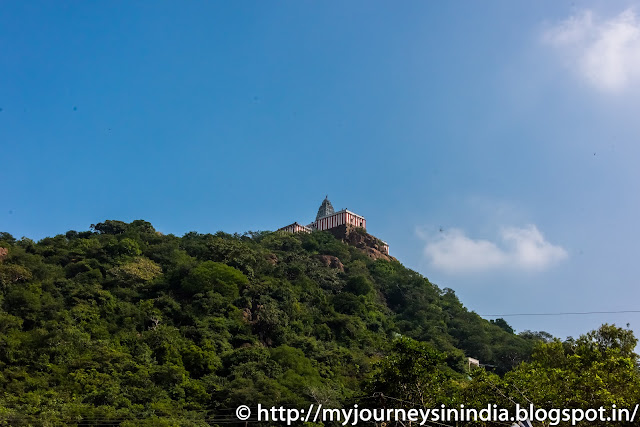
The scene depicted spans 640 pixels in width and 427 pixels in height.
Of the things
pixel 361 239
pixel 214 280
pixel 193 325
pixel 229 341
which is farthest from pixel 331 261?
pixel 193 325

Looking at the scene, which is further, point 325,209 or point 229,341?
point 325,209

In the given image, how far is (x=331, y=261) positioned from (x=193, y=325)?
2282 centimetres

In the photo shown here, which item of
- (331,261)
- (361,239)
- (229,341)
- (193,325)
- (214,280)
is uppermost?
(361,239)

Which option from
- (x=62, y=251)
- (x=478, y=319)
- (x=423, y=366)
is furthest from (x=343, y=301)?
(x=423, y=366)

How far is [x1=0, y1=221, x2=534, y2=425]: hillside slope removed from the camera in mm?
26984

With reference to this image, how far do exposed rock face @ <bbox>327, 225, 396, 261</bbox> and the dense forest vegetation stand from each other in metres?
9.21

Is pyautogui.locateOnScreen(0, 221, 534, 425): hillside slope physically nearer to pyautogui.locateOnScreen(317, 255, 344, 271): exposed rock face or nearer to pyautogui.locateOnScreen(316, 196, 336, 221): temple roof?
pyautogui.locateOnScreen(317, 255, 344, 271): exposed rock face

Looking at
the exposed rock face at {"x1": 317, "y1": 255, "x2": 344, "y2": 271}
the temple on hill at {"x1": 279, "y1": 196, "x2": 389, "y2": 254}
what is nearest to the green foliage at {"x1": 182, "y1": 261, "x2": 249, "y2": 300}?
the exposed rock face at {"x1": 317, "y1": 255, "x2": 344, "y2": 271}

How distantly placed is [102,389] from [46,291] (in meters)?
11.2

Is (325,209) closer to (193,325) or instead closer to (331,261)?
(331,261)

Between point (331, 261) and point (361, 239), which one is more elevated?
point (361, 239)

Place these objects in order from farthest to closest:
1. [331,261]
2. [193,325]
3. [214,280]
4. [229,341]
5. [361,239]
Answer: [361,239], [331,261], [214,280], [193,325], [229,341]

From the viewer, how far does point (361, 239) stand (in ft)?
219

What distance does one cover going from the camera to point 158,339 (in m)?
32.7
